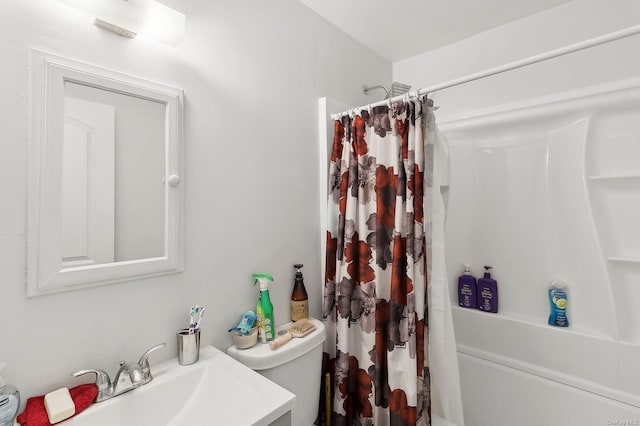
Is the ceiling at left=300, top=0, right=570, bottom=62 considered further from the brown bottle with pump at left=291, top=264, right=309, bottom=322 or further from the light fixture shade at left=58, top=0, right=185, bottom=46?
the brown bottle with pump at left=291, top=264, right=309, bottom=322

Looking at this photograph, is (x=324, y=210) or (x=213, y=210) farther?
(x=324, y=210)

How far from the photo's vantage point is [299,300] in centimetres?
135

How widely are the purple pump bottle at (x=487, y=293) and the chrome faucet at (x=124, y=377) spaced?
176 centimetres

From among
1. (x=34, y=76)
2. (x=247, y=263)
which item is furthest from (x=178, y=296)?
(x=34, y=76)

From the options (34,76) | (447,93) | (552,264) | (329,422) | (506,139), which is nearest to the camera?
(34,76)

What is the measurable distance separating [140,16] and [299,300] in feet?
3.86

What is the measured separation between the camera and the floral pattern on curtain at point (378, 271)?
1.25 m

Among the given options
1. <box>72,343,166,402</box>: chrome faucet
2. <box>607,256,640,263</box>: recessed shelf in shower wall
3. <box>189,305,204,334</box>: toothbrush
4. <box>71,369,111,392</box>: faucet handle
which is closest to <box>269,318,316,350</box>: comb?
<box>189,305,204,334</box>: toothbrush

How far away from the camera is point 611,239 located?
1505 mm

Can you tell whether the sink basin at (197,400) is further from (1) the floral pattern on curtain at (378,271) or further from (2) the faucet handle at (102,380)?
(1) the floral pattern on curtain at (378,271)

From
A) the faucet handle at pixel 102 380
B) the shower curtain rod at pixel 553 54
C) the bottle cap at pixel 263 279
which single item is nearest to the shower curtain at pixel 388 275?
the shower curtain rod at pixel 553 54

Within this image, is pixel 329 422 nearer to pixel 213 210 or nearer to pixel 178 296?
pixel 178 296

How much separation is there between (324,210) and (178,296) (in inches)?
31.6

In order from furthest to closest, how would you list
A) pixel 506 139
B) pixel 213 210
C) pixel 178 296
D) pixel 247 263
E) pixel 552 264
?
1. pixel 506 139
2. pixel 552 264
3. pixel 247 263
4. pixel 213 210
5. pixel 178 296
